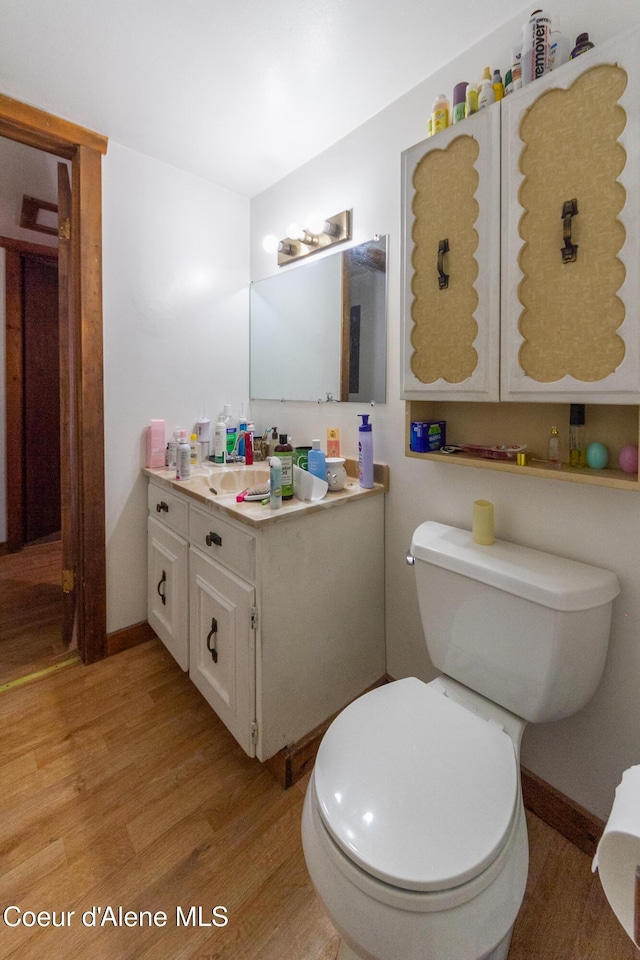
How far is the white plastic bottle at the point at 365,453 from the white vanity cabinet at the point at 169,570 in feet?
2.11

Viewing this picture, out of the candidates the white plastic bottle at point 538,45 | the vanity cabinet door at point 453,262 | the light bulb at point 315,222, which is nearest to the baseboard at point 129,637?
the vanity cabinet door at point 453,262

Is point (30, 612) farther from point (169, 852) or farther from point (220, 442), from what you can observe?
point (169, 852)

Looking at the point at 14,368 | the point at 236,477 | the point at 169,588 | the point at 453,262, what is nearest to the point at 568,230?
the point at 453,262

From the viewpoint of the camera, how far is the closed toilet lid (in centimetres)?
68

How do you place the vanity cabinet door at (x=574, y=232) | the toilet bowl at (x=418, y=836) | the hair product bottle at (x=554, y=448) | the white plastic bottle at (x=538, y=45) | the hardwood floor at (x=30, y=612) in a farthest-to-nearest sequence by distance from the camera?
the hardwood floor at (x=30, y=612) → the hair product bottle at (x=554, y=448) → the white plastic bottle at (x=538, y=45) → the vanity cabinet door at (x=574, y=232) → the toilet bowl at (x=418, y=836)

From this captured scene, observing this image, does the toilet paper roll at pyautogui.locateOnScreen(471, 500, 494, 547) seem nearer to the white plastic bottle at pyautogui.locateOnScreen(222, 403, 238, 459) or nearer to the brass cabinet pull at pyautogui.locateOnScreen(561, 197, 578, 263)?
the brass cabinet pull at pyautogui.locateOnScreen(561, 197, 578, 263)

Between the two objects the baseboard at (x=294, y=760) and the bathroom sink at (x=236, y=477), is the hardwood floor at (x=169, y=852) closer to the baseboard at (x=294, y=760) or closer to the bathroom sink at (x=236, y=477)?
the baseboard at (x=294, y=760)

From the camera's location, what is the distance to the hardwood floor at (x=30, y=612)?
1.82 meters

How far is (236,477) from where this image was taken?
1754mm

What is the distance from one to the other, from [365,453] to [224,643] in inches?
30.2

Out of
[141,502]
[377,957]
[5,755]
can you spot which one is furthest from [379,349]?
[5,755]

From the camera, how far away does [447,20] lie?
45.9 inches

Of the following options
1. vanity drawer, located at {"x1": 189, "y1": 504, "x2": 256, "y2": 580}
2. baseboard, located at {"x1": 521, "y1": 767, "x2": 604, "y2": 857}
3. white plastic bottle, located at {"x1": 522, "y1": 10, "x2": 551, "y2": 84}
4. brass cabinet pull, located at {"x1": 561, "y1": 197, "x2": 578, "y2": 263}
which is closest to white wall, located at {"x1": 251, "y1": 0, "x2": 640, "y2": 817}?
baseboard, located at {"x1": 521, "y1": 767, "x2": 604, "y2": 857}

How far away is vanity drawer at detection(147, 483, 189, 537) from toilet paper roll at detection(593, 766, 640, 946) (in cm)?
134
